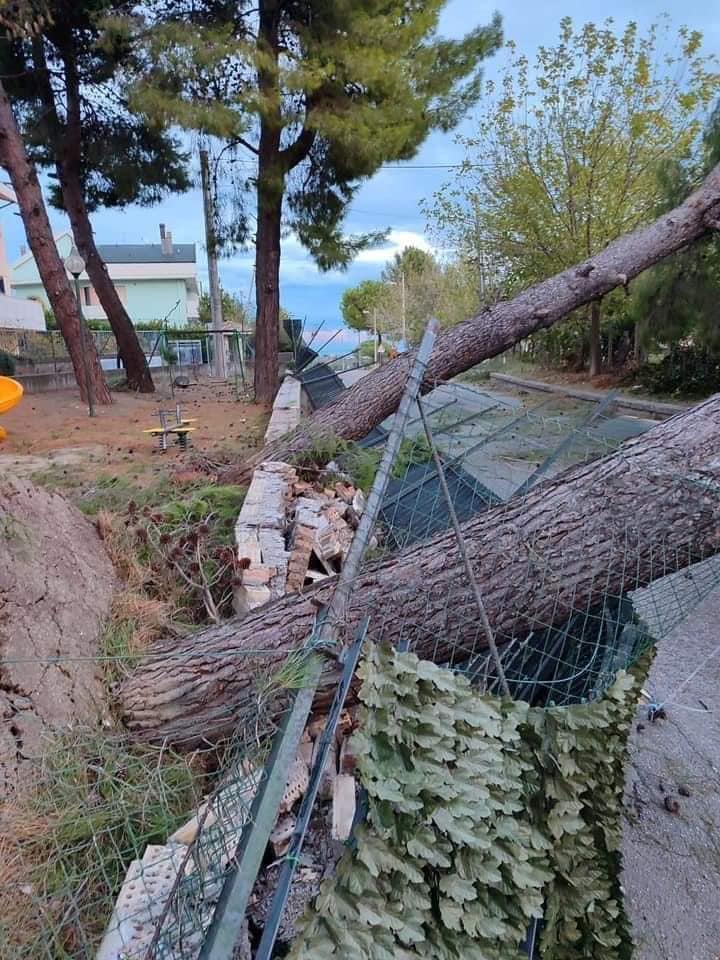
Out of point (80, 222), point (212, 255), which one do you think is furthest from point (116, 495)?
point (212, 255)

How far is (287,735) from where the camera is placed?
4.22 ft

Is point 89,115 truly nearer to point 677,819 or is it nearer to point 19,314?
point 19,314

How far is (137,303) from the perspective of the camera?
3650cm

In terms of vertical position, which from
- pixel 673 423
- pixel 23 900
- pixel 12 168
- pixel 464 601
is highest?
pixel 12 168

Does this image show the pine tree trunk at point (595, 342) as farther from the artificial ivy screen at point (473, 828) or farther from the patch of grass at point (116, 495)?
the artificial ivy screen at point (473, 828)

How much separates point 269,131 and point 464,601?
8.81 metres

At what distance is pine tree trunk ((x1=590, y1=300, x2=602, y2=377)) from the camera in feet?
47.7

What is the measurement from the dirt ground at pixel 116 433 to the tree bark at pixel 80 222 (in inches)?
28.0

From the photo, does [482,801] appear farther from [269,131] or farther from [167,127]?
[269,131]

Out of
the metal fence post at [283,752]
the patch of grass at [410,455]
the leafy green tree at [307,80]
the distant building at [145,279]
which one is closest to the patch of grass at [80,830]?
the metal fence post at [283,752]

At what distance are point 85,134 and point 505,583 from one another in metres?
12.2

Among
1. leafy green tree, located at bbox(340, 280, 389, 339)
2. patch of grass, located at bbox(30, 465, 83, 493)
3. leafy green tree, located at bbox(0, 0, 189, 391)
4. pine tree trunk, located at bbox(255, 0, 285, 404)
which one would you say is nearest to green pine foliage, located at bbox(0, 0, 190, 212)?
leafy green tree, located at bbox(0, 0, 189, 391)

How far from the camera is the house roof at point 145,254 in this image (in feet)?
124

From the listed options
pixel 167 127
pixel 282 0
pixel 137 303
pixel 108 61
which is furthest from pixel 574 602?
pixel 137 303
